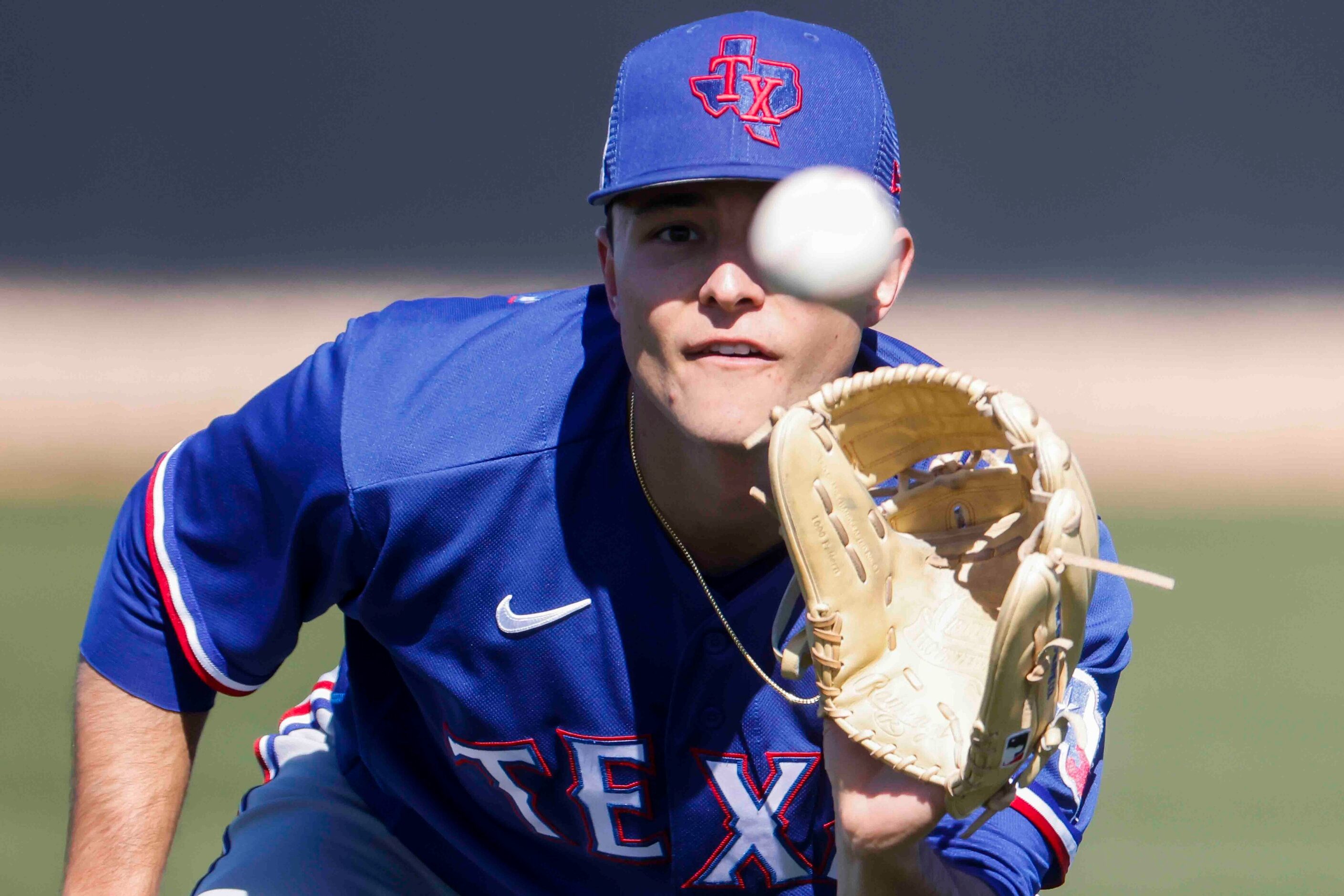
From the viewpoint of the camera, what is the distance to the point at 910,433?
162 centimetres

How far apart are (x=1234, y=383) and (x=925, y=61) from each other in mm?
2070

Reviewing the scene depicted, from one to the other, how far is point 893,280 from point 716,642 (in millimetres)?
532

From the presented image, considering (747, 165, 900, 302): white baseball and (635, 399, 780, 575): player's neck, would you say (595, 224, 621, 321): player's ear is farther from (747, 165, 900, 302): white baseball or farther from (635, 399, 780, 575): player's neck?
(747, 165, 900, 302): white baseball

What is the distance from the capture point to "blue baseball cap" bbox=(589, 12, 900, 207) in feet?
5.22

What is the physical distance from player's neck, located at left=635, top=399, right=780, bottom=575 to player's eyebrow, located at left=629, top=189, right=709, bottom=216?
0.27m

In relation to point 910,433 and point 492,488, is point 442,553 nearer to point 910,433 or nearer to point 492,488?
point 492,488

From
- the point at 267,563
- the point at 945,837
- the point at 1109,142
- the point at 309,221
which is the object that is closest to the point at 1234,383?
the point at 1109,142

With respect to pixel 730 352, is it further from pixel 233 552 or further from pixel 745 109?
pixel 233 552

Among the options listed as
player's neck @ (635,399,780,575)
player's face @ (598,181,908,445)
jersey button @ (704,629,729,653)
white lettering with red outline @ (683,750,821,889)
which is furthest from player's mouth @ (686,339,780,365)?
white lettering with red outline @ (683,750,821,889)

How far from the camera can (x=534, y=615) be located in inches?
70.4

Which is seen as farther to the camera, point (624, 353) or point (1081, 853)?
point (1081, 853)

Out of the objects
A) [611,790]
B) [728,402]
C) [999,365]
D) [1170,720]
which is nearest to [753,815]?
[611,790]

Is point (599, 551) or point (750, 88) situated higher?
point (750, 88)

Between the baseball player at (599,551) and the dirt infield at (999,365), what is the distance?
3704 millimetres
